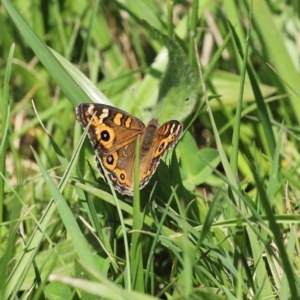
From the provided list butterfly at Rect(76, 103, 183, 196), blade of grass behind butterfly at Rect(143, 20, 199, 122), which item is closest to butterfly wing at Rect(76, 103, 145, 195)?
butterfly at Rect(76, 103, 183, 196)

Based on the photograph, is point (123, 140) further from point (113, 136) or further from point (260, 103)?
point (260, 103)

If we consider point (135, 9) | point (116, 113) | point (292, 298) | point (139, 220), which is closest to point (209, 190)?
point (116, 113)

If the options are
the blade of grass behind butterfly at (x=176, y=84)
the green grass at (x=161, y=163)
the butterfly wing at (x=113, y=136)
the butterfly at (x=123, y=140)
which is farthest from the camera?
the blade of grass behind butterfly at (x=176, y=84)

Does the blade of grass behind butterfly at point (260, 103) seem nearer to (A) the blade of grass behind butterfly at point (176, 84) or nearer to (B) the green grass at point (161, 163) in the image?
Answer: (B) the green grass at point (161, 163)

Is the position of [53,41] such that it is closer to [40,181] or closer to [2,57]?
[2,57]

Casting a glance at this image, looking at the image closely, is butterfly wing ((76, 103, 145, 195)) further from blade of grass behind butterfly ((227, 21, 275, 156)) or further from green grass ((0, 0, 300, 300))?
blade of grass behind butterfly ((227, 21, 275, 156))

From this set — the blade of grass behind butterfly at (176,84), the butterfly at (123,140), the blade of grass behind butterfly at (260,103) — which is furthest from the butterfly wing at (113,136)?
the blade of grass behind butterfly at (260,103)
